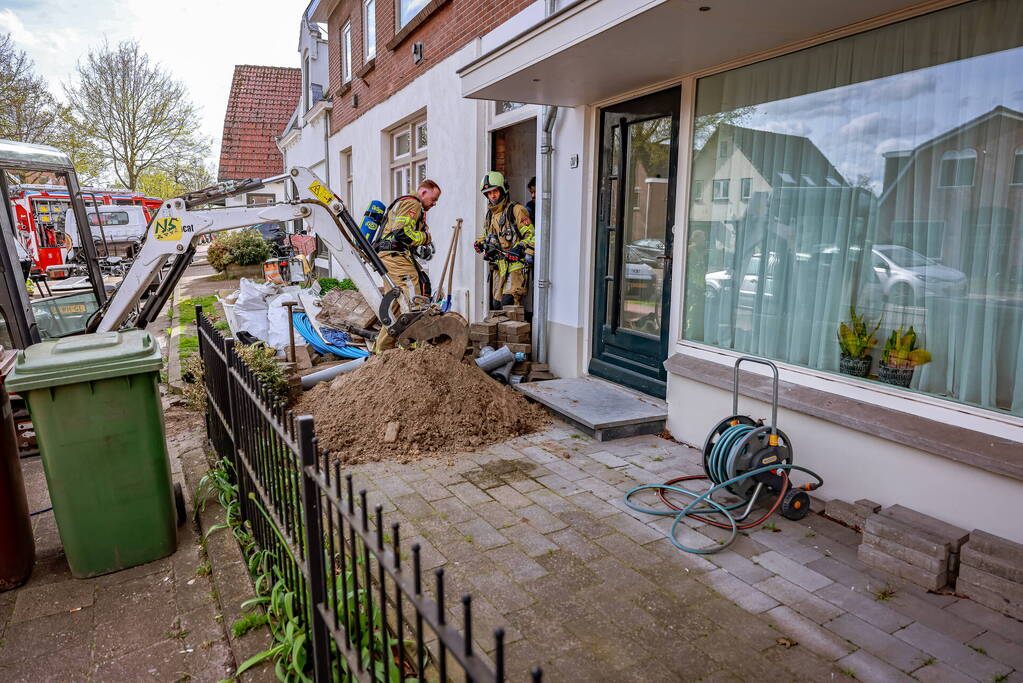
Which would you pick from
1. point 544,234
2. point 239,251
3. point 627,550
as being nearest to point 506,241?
point 544,234

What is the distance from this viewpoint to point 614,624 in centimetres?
275

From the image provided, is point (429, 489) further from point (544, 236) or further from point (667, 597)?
point (544, 236)

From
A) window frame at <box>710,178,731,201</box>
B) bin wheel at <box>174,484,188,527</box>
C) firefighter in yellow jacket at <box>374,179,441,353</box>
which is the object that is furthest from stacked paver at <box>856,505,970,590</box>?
firefighter in yellow jacket at <box>374,179,441,353</box>

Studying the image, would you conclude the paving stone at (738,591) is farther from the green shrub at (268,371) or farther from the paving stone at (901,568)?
the green shrub at (268,371)

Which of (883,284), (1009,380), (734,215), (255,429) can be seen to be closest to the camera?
(255,429)

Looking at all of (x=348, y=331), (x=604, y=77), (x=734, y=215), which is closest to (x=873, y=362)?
(x=734, y=215)

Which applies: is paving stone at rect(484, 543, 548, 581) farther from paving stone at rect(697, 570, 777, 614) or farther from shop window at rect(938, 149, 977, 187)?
shop window at rect(938, 149, 977, 187)

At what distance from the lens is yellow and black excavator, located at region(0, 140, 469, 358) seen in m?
5.11

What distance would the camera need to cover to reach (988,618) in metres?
2.78

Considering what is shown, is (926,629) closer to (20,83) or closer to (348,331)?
(348,331)

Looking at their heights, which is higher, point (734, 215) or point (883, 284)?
point (734, 215)

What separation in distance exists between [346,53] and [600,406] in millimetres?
11605

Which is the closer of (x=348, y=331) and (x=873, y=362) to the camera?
(x=873, y=362)

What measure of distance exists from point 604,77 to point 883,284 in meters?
2.57
